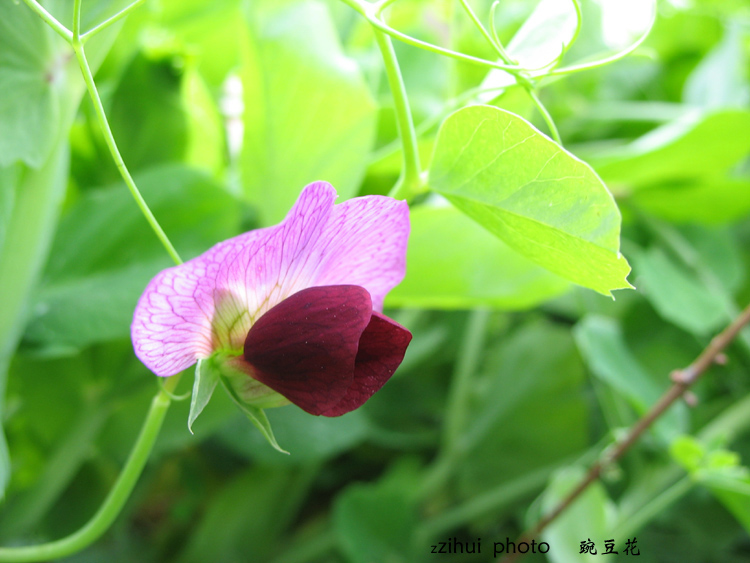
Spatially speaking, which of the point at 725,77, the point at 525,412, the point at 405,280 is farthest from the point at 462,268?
the point at 725,77

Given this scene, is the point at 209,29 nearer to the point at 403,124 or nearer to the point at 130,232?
the point at 130,232

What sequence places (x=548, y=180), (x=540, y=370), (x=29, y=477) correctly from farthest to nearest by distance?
1. (x=540, y=370)
2. (x=29, y=477)
3. (x=548, y=180)

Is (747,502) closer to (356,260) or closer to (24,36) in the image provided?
(356,260)

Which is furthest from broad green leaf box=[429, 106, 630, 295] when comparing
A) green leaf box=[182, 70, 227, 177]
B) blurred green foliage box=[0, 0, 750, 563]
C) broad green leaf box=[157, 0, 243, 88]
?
broad green leaf box=[157, 0, 243, 88]

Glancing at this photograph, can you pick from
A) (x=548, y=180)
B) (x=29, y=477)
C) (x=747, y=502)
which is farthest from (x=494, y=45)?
(x=29, y=477)

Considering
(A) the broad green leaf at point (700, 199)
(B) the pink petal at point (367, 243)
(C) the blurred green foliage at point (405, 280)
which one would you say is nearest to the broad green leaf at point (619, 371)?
(C) the blurred green foliage at point (405, 280)
